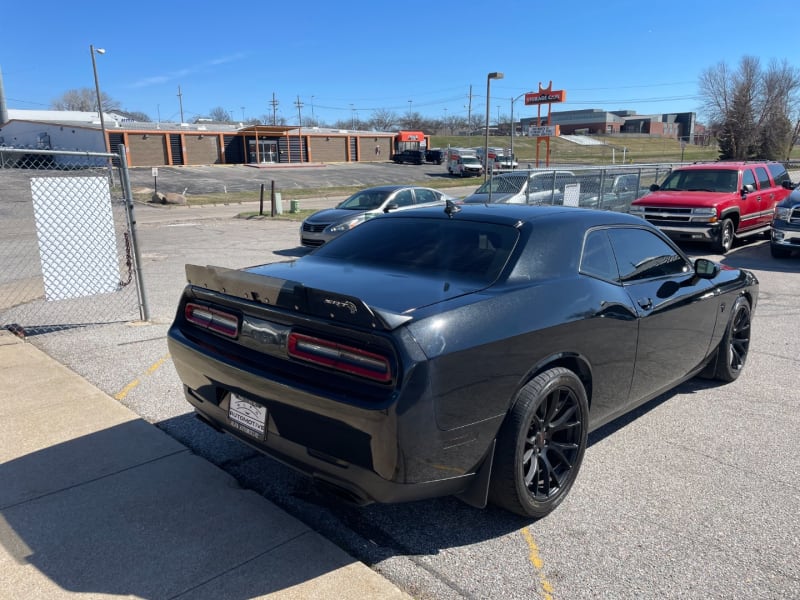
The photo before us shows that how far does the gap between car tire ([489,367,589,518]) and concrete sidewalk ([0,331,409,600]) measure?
0.75 m

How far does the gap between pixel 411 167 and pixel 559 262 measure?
2291 inches

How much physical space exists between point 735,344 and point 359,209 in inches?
378

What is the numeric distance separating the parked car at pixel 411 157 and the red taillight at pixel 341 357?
60.4 metres

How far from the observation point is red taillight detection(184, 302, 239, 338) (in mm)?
3215

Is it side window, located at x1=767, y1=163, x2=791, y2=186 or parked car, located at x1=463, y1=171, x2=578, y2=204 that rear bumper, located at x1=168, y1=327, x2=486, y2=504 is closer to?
parked car, located at x1=463, y1=171, x2=578, y2=204

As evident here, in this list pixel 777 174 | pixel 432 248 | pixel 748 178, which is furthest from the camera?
pixel 777 174

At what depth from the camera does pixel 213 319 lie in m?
3.36

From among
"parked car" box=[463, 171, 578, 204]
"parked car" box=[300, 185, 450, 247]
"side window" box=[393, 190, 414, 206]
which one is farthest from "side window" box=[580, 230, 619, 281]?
"parked car" box=[463, 171, 578, 204]

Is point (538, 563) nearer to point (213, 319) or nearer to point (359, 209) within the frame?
point (213, 319)

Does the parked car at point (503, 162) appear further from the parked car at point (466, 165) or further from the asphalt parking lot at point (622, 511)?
the asphalt parking lot at point (622, 511)

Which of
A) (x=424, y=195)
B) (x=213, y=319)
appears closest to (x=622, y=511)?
(x=213, y=319)

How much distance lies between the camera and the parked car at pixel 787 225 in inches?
449

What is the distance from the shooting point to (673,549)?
291cm

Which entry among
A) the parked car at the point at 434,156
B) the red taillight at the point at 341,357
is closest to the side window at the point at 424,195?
the red taillight at the point at 341,357
